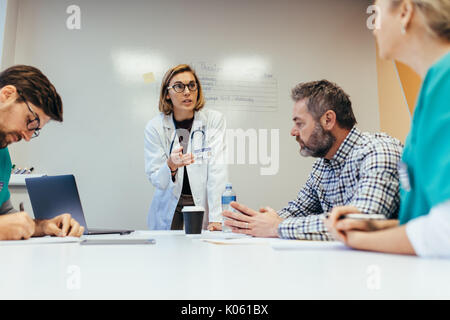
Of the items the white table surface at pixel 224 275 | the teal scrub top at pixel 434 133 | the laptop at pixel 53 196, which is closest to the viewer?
the white table surface at pixel 224 275

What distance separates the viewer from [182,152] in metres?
2.17

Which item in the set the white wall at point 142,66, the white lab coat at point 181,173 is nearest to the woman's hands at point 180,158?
the white lab coat at point 181,173

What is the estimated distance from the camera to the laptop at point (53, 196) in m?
1.29

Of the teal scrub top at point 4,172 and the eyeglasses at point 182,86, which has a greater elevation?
the eyeglasses at point 182,86

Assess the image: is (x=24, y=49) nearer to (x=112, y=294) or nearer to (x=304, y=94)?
(x=304, y=94)

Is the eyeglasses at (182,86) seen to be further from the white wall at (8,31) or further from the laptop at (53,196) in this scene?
the white wall at (8,31)

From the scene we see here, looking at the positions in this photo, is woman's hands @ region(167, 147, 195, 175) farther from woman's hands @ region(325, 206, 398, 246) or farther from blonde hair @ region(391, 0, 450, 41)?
blonde hair @ region(391, 0, 450, 41)

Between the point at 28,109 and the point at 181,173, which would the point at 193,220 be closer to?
the point at 28,109

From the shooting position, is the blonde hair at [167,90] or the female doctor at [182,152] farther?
the blonde hair at [167,90]

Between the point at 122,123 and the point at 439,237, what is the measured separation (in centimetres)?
246

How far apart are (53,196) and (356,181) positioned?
1093mm

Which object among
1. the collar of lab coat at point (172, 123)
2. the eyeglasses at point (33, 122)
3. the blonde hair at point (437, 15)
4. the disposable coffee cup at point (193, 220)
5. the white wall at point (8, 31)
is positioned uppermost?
the white wall at point (8, 31)

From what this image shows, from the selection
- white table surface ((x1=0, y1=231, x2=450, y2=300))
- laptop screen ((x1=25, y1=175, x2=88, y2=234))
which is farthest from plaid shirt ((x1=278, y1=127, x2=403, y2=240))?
laptop screen ((x1=25, y1=175, x2=88, y2=234))

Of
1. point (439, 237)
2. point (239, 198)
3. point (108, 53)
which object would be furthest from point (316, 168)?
point (108, 53)
